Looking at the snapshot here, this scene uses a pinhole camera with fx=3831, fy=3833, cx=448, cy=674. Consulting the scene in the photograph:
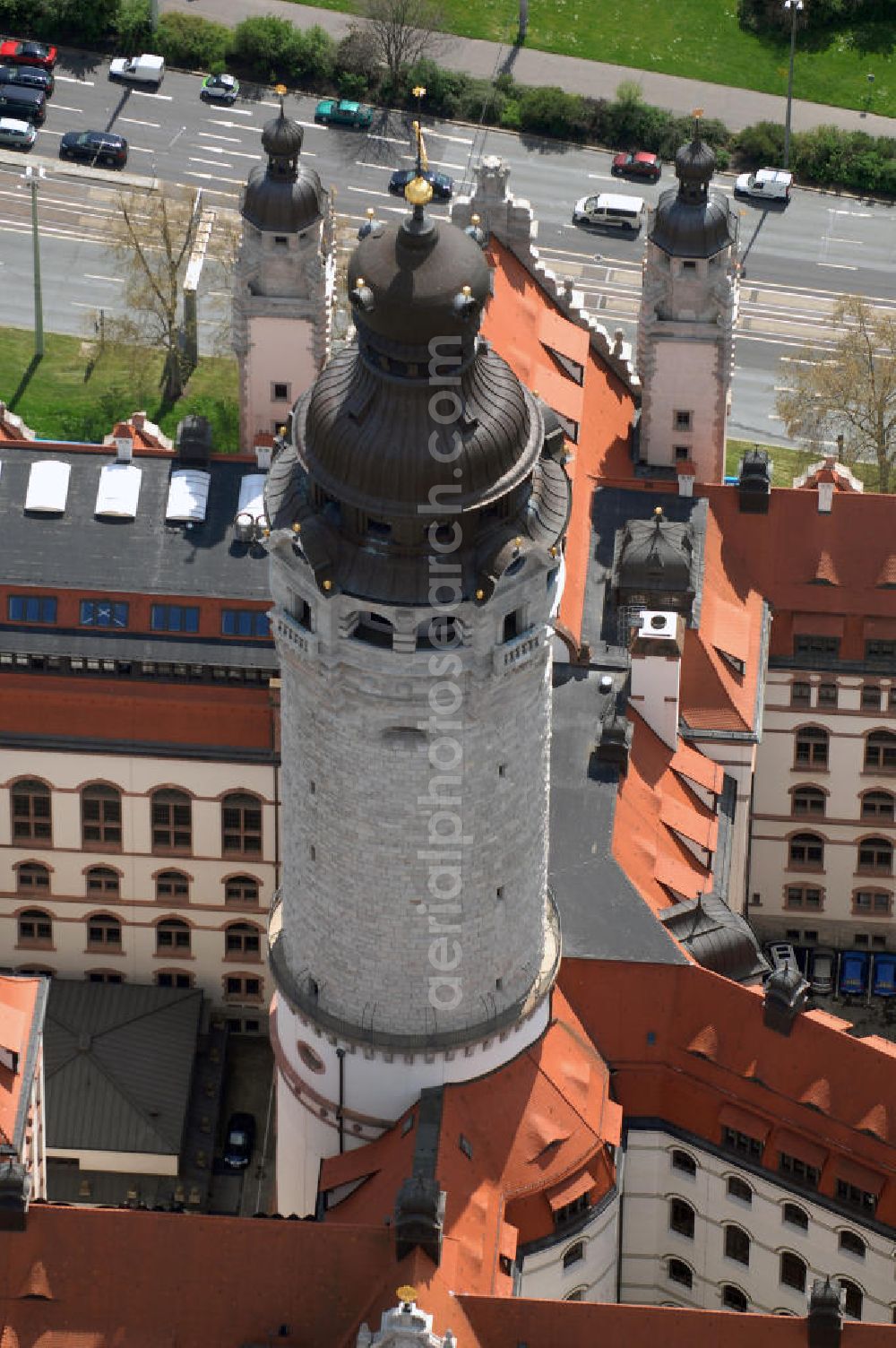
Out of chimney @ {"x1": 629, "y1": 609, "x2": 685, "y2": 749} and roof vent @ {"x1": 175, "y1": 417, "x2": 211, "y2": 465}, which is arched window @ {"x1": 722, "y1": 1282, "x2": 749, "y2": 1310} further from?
roof vent @ {"x1": 175, "y1": 417, "x2": 211, "y2": 465}

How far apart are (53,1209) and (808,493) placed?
212ft

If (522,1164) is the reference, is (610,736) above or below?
above

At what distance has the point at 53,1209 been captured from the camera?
150 meters

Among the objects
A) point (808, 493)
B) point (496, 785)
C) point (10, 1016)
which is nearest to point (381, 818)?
point (496, 785)

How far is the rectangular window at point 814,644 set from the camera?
641 ft

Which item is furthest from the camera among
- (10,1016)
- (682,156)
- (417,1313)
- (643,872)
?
(682,156)

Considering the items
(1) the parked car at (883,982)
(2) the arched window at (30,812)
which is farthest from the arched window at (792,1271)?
(2) the arched window at (30,812)

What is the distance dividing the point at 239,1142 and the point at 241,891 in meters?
12.6

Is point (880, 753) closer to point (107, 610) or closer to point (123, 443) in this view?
point (107, 610)

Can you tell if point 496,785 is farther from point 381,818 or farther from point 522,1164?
point 522,1164

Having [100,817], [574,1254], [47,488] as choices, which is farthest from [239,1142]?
[47,488]

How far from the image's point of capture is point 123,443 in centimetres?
19038

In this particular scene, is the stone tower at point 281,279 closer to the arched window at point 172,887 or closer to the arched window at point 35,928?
the arched window at point 172,887

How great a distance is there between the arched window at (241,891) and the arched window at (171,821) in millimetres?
2883
